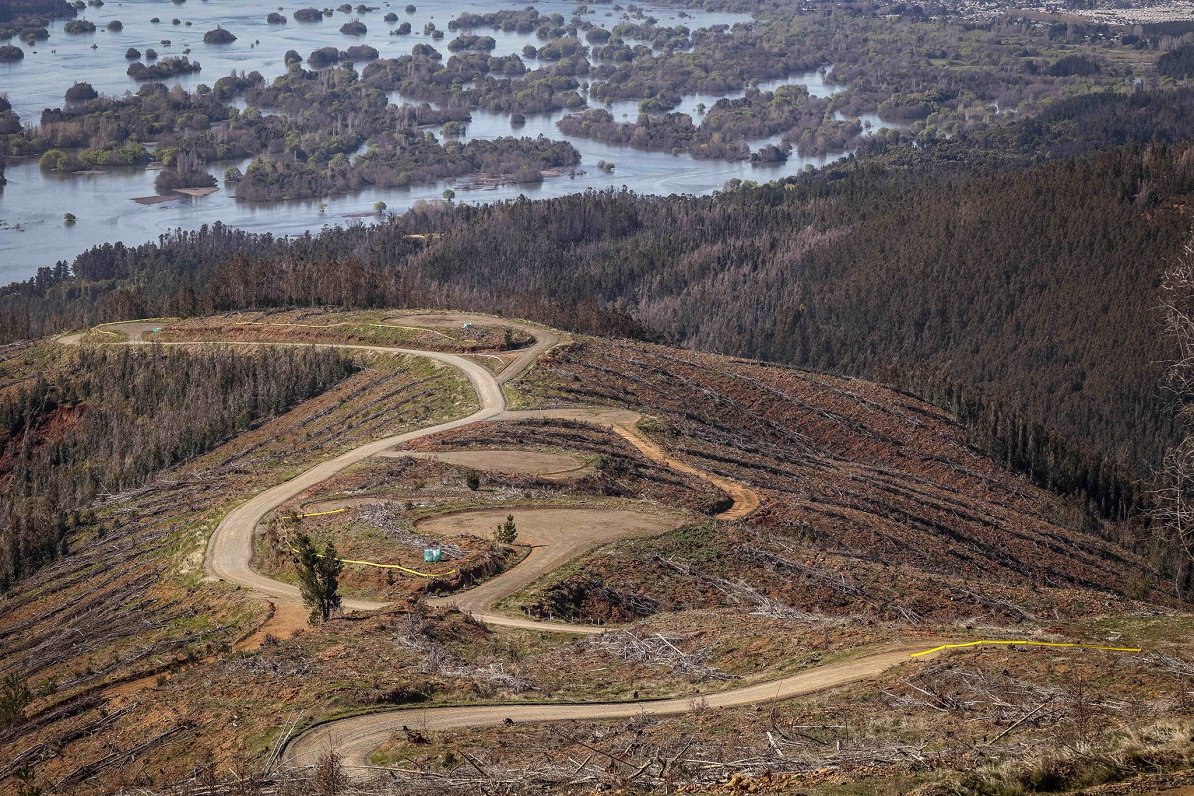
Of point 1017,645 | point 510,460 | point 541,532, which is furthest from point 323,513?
point 1017,645

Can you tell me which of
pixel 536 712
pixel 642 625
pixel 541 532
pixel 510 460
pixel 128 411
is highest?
pixel 536 712

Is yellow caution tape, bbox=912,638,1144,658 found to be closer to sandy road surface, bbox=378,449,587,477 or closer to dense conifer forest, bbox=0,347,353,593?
sandy road surface, bbox=378,449,587,477

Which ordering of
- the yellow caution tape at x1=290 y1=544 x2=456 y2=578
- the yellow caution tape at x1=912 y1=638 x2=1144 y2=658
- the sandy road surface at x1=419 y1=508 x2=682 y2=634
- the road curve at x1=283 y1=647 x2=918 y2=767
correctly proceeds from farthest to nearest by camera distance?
the yellow caution tape at x1=290 y1=544 x2=456 y2=578
the sandy road surface at x1=419 y1=508 x2=682 y2=634
the yellow caution tape at x1=912 y1=638 x2=1144 y2=658
the road curve at x1=283 y1=647 x2=918 y2=767

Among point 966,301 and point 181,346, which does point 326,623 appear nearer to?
point 181,346

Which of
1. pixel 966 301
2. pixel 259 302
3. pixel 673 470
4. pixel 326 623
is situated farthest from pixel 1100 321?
pixel 326 623

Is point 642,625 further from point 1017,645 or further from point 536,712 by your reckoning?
point 1017,645

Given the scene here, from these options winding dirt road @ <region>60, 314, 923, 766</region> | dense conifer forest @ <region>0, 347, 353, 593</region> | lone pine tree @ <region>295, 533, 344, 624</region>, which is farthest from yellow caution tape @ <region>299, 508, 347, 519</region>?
dense conifer forest @ <region>0, 347, 353, 593</region>

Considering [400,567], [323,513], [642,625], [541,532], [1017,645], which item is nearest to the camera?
[1017,645]
